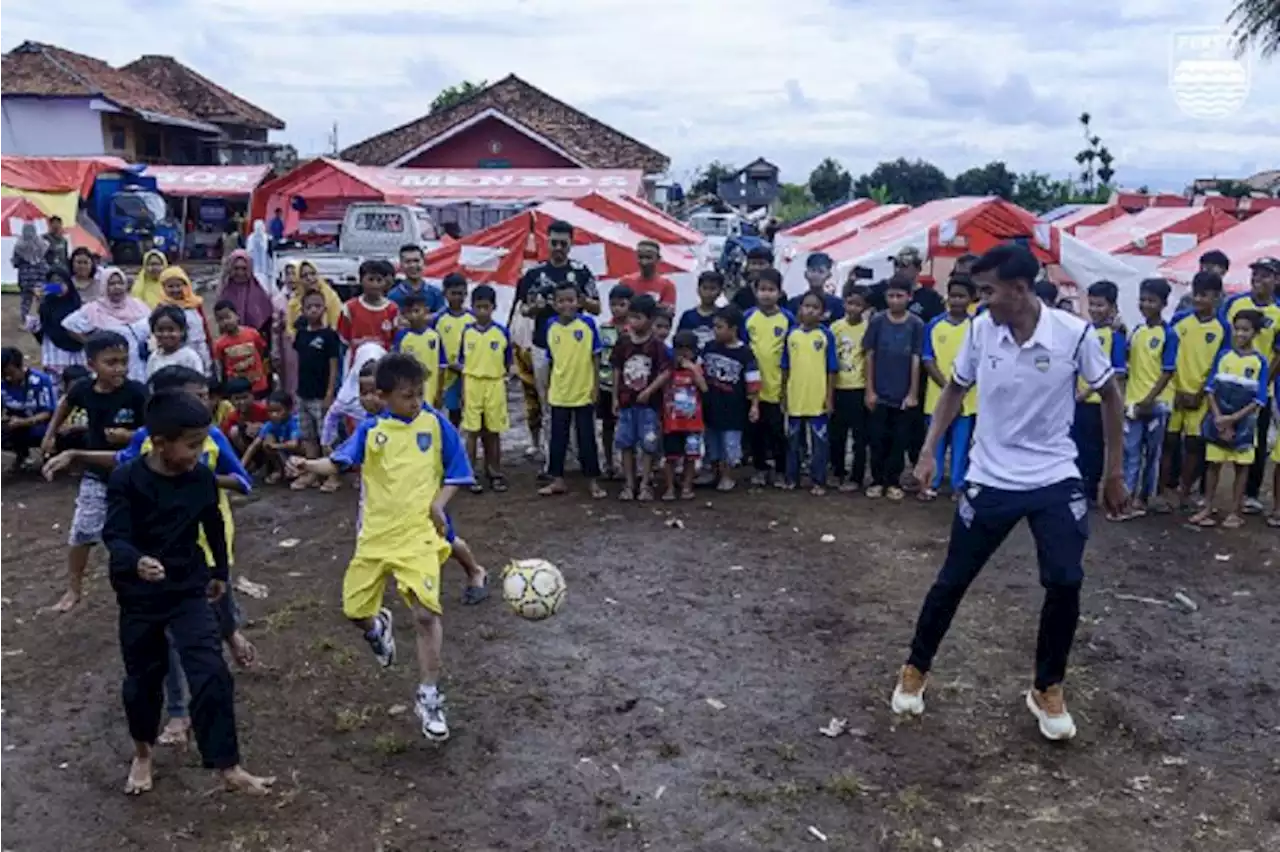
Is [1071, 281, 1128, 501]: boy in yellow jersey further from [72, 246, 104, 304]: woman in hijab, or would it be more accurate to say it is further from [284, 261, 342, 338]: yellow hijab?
[72, 246, 104, 304]: woman in hijab

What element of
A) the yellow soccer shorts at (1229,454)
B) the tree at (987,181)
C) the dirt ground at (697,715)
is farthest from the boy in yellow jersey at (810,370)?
the tree at (987,181)

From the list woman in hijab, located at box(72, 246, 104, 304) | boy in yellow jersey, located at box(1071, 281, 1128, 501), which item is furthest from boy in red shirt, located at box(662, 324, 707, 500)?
woman in hijab, located at box(72, 246, 104, 304)

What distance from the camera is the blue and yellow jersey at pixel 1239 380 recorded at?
8695mm

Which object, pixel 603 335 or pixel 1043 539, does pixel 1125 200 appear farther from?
pixel 1043 539

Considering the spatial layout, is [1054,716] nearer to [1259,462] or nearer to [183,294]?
[1259,462]

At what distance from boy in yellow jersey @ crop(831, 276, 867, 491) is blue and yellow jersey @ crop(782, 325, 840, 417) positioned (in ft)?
0.38

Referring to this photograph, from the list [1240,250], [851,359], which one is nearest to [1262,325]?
[851,359]

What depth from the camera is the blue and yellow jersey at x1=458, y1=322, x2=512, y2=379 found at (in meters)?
9.62

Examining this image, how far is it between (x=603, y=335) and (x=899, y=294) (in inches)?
101

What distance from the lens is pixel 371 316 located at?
9.55 meters

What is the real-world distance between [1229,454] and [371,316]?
243 inches

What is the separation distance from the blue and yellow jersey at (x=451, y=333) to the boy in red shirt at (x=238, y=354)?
1357mm

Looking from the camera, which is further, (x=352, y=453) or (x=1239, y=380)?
(x=1239, y=380)

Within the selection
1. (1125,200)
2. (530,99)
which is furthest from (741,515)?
(530,99)
